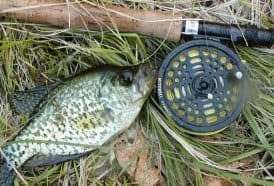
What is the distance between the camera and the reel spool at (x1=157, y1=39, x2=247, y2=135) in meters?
2.36

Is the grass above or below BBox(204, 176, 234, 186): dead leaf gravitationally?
above

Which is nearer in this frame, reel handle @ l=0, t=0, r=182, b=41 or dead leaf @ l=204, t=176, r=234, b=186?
reel handle @ l=0, t=0, r=182, b=41

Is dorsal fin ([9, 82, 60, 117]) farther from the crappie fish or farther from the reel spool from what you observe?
the reel spool

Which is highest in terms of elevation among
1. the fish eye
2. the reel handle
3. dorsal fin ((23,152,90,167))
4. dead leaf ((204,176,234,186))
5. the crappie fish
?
the reel handle

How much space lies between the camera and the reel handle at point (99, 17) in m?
2.26

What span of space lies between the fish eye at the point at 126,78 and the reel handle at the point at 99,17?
19cm

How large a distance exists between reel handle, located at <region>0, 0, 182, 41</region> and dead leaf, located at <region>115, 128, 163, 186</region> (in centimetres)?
46

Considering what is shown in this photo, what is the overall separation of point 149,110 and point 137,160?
0.22 m

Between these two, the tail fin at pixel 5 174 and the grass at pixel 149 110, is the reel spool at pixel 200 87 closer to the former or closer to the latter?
the grass at pixel 149 110

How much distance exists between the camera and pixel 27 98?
7.81 ft

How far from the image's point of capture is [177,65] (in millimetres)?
2367

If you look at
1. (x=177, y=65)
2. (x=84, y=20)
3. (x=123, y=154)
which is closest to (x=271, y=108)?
(x=177, y=65)

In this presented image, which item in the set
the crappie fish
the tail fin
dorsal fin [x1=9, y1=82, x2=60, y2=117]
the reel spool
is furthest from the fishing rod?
the tail fin

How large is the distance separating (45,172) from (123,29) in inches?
26.6
